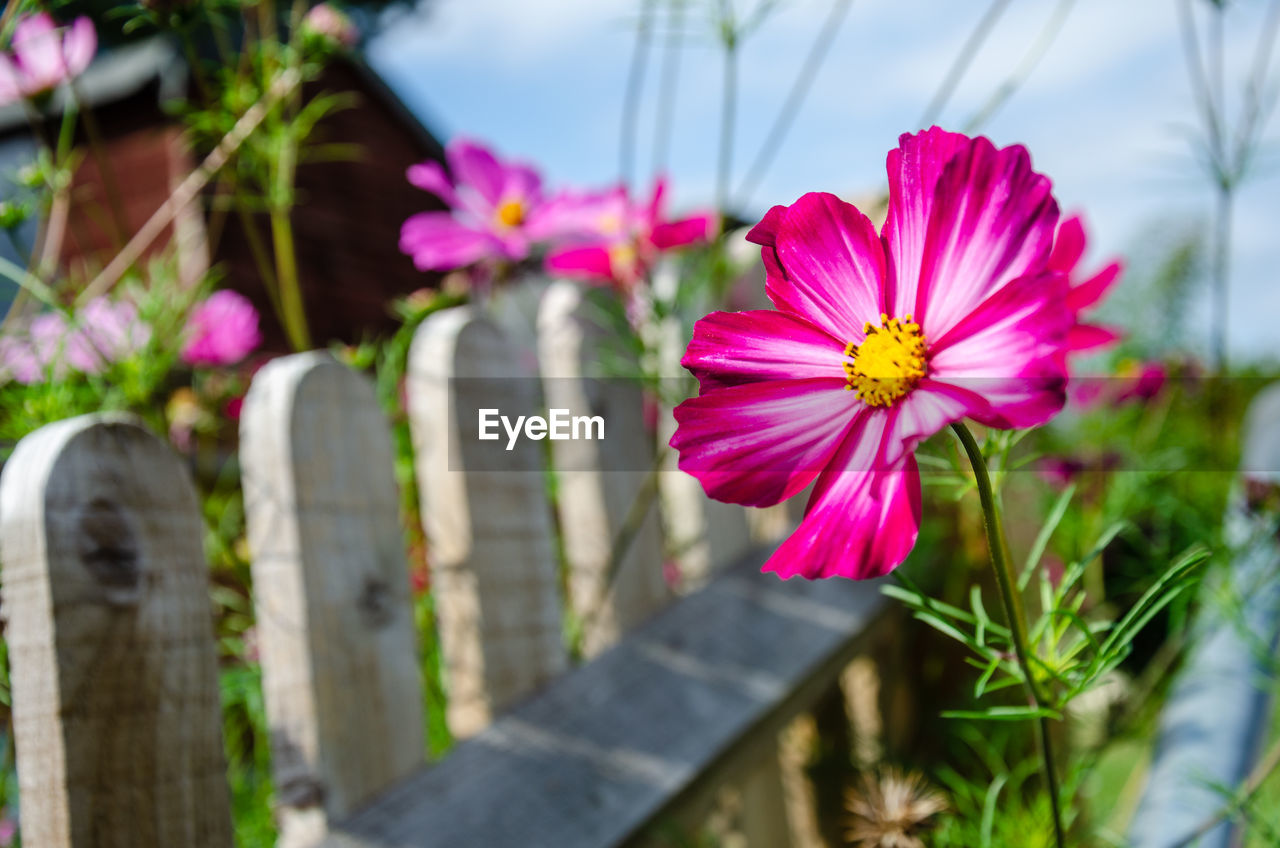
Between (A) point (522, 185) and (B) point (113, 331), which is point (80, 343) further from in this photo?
(A) point (522, 185)

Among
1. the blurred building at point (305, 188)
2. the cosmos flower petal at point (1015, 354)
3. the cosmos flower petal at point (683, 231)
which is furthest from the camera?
the blurred building at point (305, 188)

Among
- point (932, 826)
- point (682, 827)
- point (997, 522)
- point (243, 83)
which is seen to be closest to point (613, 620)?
point (682, 827)

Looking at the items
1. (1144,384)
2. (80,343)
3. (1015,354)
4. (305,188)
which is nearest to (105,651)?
(80,343)

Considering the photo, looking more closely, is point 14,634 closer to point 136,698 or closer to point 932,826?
point 136,698

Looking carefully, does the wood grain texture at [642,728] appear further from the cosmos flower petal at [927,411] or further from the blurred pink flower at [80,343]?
the cosmos flower petal at [927,411]

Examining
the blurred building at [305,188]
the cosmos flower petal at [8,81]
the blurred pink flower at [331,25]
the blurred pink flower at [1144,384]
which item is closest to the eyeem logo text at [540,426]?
the blurred pink flower at [331,25]

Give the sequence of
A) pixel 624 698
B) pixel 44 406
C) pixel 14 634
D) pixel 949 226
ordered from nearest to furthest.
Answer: pixel 949 226 < pixel 14 634 < pixel 44 406 < pixel 624 698

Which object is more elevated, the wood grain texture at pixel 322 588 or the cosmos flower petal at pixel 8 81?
the cosmos flower petal at pixel 8 81
